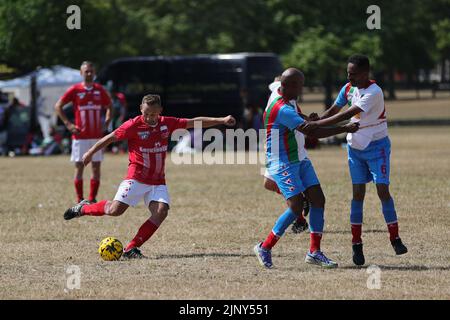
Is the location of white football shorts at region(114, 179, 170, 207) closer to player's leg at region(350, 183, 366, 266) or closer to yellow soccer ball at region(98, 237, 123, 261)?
yellow soccer ball at region(98, 237, 123, 261)

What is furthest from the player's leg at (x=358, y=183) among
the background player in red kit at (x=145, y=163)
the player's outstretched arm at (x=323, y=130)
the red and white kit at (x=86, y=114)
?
the red and white kit at (x=86, y=114)

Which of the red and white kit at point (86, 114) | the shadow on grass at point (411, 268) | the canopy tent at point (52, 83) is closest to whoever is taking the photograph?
the shadow on grass at point (411, 268)

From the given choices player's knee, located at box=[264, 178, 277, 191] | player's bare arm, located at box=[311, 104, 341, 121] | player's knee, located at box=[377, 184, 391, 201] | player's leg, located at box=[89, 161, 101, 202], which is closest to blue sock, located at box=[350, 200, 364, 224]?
player's knee, located at box=[377, 184, 391, 201]

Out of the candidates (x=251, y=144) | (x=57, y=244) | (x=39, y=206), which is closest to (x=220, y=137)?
(x=251, y=144)

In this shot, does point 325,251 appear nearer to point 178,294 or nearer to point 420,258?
point 420,258

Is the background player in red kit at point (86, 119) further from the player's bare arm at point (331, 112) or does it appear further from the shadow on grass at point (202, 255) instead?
the player's bare arm at point (331, 112)

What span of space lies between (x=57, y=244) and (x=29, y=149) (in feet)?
73.1

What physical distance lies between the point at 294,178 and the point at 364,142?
90 centimetres

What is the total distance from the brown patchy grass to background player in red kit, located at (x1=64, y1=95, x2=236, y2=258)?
1.43ft

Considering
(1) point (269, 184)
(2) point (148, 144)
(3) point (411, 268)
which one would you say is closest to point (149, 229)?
(2) point (148, 144)

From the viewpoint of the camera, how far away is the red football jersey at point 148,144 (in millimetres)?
11109

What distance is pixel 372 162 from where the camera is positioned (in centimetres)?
1066

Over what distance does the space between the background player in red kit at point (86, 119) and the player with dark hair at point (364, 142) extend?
258 inches

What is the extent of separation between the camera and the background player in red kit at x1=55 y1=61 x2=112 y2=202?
16.4m
